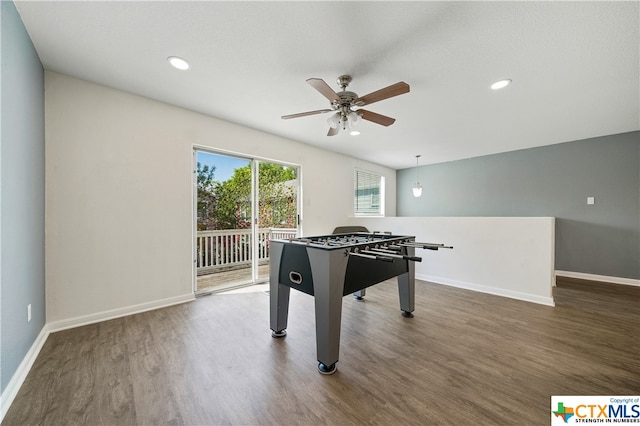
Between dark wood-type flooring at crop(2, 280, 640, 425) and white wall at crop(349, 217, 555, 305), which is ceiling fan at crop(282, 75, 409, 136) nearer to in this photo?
dark wood-type flooring at crop(2, 280, 640, 425)

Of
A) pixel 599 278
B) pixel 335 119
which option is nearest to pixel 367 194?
pixel 335 119

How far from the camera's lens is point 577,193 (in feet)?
13.9

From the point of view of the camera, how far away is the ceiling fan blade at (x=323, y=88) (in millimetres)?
1777

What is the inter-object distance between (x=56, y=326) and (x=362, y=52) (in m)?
3.72

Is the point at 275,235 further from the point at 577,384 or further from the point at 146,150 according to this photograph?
the point at 577,384

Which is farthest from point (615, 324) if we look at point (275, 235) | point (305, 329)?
point (275, 235)

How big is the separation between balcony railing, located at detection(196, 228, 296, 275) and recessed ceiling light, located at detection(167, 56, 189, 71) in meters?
2.66

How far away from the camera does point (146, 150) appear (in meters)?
2.76

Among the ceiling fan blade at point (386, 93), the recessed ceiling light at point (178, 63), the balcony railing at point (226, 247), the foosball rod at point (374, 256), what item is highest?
the recessed ceiling light at point (178, 63)

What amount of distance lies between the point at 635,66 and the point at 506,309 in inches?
103

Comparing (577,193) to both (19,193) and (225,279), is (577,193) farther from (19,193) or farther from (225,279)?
(19,193)

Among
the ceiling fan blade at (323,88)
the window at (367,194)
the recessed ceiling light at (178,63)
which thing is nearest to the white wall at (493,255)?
the window at (367,194)

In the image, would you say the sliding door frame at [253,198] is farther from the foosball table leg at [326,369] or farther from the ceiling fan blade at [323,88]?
the foosball table leg at [326,369]

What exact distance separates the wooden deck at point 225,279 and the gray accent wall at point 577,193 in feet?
14.8
